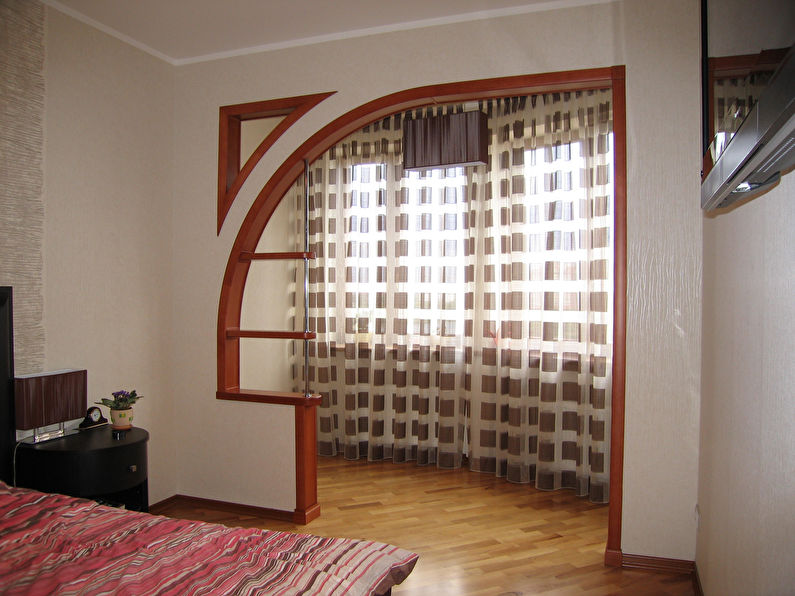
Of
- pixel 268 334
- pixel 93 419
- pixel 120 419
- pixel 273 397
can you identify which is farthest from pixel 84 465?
pixel 268 334

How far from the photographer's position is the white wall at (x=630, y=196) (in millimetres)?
2770

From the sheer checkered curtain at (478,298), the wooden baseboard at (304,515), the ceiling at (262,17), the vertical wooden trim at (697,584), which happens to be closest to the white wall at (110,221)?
the ceiling at (262,17)

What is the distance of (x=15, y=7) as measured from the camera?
9.37 ft

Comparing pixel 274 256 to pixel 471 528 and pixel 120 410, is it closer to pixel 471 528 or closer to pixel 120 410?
pixel 120 410

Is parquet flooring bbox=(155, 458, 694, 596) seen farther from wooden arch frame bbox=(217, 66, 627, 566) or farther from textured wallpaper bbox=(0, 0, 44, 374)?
textured wallpaper bbox=(0, 0, 44, 374)

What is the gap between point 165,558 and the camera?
1.79 m

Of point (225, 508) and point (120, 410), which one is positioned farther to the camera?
point (225, 508)

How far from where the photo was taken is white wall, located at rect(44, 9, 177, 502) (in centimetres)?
307

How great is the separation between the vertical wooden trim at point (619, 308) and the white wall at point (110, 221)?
2.71 m

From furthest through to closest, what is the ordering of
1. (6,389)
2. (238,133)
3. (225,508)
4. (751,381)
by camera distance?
1. (238,133)
2. (225,508)
3. (6,389)
4. (751,381)

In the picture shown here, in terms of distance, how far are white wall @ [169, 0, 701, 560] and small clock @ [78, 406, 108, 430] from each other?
650mm

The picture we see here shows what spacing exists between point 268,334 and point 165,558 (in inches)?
72.3

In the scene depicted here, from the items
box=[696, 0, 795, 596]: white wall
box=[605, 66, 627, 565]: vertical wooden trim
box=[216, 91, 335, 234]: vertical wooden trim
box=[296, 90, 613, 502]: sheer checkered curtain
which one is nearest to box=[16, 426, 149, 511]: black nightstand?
box=[216, 91, 335, 234]: vertical wooden trim

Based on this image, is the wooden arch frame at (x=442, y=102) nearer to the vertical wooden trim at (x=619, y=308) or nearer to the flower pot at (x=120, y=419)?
the vertical wooden trim at (x=619, y=308)
